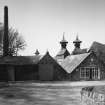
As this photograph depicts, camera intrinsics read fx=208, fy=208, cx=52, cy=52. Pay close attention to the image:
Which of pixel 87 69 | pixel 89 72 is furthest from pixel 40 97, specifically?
pixel 89 72

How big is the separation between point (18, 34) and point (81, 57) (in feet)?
101

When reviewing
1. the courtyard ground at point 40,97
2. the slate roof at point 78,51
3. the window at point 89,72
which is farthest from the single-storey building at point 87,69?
the slate roof at point 78,51

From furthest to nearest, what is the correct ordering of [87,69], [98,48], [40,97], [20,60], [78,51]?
[78,51], [98,48], [87,69], [20,60], [40,97]

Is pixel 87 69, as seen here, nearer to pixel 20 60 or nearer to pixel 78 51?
pixel 20 60

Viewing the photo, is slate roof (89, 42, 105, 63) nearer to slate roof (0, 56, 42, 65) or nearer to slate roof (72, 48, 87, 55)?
slate roof (72, 48, 87, 55)

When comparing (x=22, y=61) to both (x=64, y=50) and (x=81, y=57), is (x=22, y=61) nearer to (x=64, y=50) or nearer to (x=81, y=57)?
(x=81, y=57)

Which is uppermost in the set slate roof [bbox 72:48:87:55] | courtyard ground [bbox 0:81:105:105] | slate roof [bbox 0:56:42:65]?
slate roof [bbox 72:48:87:55]

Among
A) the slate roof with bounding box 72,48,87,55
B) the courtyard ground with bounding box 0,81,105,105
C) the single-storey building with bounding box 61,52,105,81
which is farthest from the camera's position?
the slate roof with bounding box 72,48,87,55

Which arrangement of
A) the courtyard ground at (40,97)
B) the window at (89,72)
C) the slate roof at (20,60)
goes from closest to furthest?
the courtyard ground at (40,97)
the slate roof at (20,60)
the window at (89,72)

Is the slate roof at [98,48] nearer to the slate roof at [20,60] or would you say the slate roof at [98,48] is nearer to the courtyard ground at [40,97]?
the slate roof at [20,60]

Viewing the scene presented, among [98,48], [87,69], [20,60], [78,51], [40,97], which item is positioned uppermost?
[98,48]

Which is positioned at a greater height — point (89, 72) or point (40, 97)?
point (89, 72)

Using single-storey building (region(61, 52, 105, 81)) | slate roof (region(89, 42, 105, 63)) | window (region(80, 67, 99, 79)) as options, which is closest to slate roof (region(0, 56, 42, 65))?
single-storey building (region(61, 52, 105, 81))

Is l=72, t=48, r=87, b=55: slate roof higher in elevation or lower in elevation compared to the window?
higher
